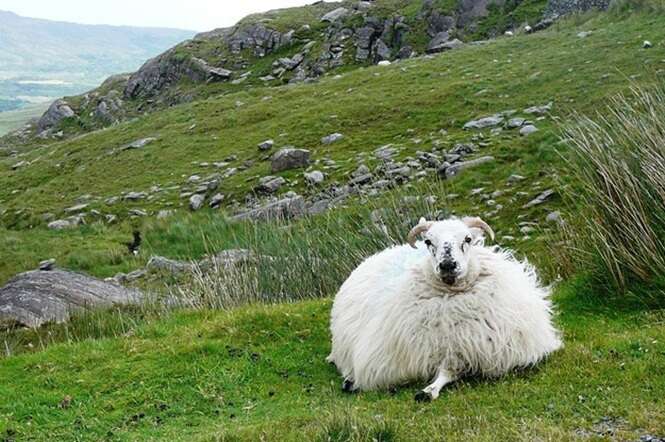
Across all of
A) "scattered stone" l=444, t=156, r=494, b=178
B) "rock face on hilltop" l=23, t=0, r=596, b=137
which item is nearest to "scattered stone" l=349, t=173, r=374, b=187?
"scattered stone" l=444, t=156, r=494, b=178

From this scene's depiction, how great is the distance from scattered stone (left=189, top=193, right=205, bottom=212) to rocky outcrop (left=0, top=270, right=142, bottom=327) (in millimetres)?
8789

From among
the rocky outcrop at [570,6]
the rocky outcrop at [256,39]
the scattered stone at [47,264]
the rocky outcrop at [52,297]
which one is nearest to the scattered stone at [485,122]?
the rocky outcrop at [52,297]

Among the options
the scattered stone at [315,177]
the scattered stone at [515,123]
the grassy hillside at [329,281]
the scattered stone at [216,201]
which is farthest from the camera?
the scattered stone at [216,201]

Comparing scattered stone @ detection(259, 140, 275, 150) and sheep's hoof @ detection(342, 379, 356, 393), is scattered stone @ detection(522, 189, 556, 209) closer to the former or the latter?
sheep's hoof @ detection(342, 379, 356, 393)

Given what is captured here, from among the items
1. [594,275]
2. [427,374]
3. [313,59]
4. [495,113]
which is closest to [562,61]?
[495,113]

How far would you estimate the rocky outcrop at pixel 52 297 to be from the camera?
13.6 meters

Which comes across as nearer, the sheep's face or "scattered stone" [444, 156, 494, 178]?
the sheep's face

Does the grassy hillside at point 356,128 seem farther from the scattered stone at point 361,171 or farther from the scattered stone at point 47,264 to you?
the scattered stone at point 47,264

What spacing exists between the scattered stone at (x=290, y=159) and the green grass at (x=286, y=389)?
14433 millimetres

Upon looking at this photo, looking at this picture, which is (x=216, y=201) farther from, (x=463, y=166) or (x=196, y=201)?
(x=463, y=166)

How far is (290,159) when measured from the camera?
84.9 feet

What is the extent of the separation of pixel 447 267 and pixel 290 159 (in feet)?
61.4

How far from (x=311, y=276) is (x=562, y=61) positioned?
1693 cm

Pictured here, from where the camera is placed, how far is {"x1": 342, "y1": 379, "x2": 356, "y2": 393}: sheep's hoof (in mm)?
8137
